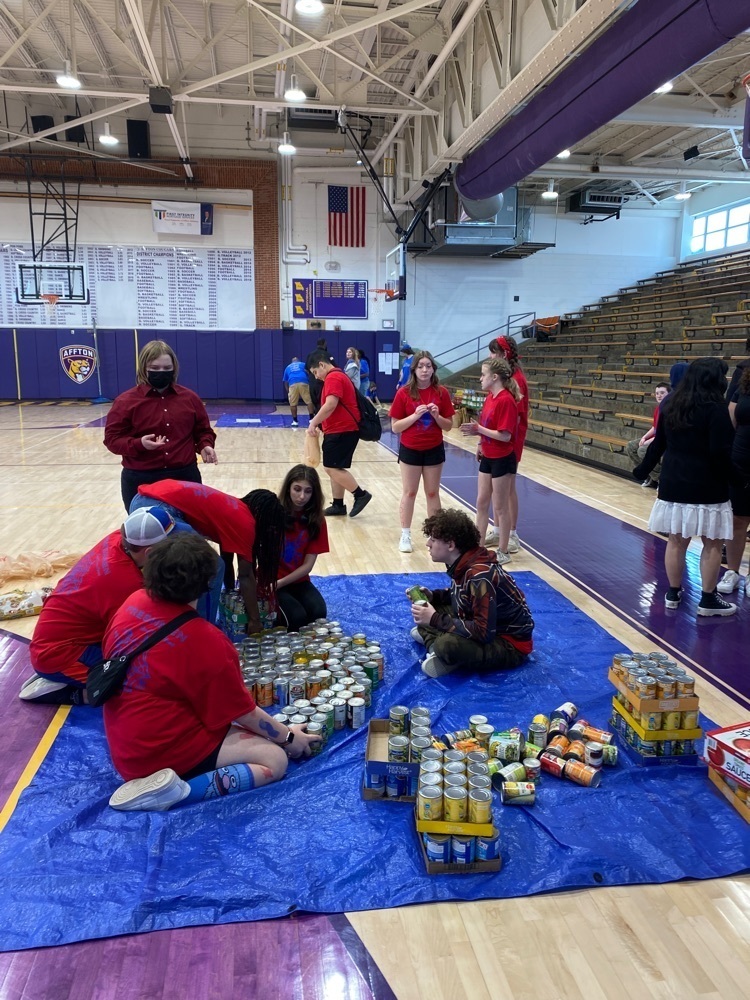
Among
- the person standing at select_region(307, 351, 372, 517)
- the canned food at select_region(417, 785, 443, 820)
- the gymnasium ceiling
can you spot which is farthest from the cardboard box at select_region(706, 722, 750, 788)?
the gymnasium ceiling

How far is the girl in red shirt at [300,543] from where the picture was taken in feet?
12.5

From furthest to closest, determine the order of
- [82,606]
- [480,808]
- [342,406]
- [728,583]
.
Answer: [342,406], [728,583], [82,606], [480,808]

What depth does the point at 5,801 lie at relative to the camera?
8.30ft

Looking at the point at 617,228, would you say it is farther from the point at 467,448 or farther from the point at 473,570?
the point at 473,570

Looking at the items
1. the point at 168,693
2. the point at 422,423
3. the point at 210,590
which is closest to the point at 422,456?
the point at 422,423

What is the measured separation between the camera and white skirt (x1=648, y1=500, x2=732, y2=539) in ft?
13.2

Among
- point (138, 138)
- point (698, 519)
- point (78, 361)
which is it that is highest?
point (138, 138)

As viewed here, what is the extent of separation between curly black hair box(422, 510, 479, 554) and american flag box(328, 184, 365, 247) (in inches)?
664

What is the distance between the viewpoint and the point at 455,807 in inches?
86.8

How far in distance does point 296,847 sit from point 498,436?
347 cm

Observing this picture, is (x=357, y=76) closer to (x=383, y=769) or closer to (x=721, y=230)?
(x=721, y=230)

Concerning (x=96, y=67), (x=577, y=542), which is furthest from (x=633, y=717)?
(x=96, y=67)

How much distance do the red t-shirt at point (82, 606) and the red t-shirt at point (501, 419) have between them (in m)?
3.07

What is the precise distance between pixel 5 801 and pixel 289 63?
42.7 feet
